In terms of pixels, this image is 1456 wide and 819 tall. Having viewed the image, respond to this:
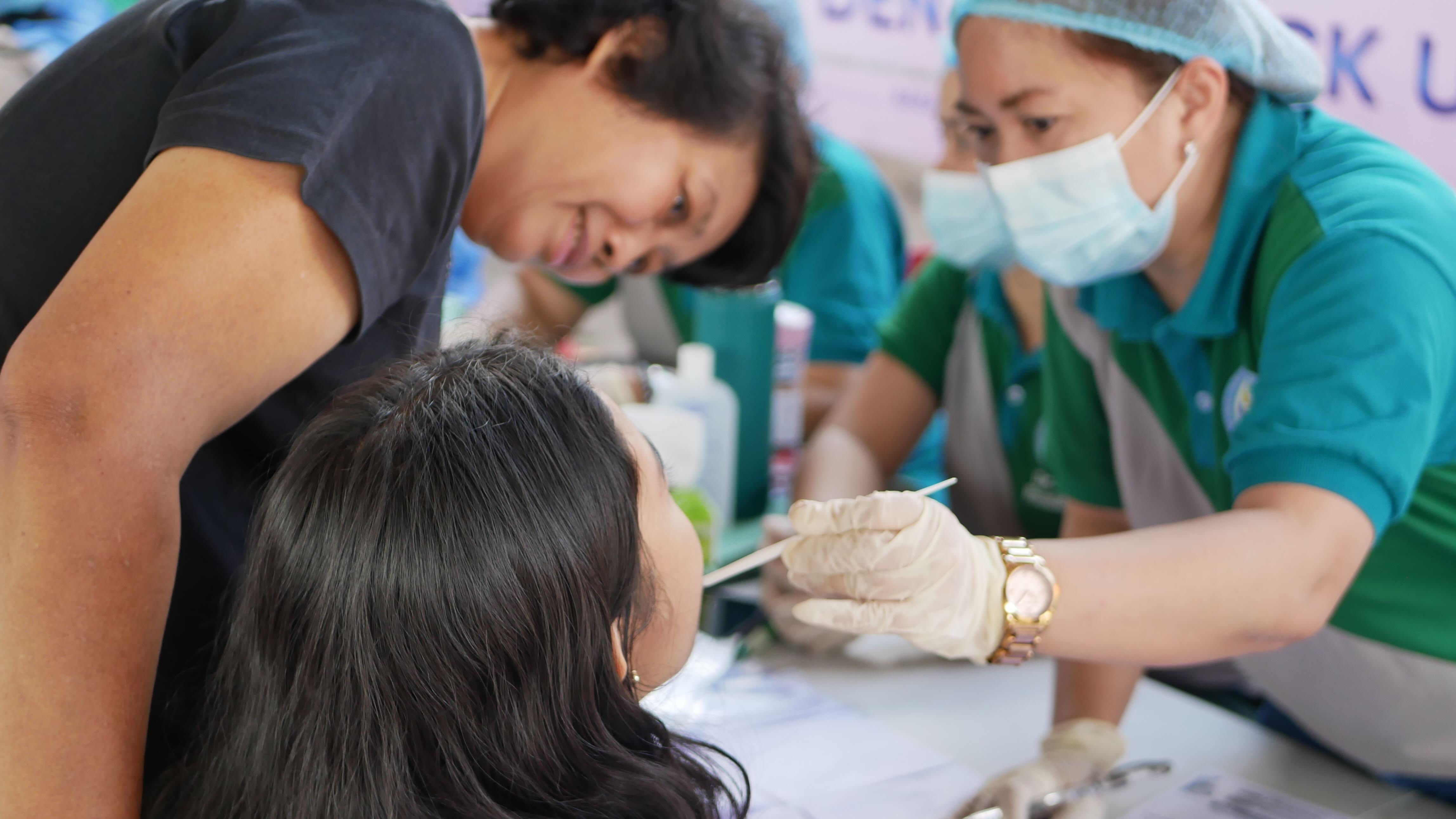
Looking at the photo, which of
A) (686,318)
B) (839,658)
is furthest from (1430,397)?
(686,318)

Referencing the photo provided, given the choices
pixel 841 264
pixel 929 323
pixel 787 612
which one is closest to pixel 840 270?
pixel 841 264

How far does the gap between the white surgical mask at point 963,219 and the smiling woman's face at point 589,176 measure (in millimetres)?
461

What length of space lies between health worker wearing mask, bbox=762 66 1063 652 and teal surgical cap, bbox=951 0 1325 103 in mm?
568

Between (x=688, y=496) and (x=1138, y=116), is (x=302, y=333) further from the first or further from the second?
(x=1138, y=116)

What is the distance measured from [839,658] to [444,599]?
2.70 feet

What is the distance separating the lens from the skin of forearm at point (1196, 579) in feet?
3.06

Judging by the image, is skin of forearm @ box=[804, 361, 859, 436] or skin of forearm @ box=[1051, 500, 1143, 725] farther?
skin of forearm @ box=[804, 361, 859, 436]

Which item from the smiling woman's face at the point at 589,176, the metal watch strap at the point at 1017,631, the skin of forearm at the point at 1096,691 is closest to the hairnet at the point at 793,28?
the smiling woman's face at the point at 589,176

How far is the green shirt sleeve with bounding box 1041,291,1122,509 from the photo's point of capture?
58.5 inches

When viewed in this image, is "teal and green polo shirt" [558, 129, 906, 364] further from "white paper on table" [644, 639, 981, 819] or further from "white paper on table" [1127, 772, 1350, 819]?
"white paper on table" [1127, 772, 1350, 819]

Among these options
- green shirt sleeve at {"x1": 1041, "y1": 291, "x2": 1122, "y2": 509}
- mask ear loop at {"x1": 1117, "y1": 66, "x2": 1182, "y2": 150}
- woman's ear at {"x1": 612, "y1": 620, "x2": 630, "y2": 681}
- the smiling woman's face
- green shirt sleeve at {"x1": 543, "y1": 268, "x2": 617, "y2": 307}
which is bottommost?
A: green shirt sleeve at {"x1": 543, "y1": 268, "x2": 617, "y2": 307}

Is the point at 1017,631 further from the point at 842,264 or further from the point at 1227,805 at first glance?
the point at 842,264

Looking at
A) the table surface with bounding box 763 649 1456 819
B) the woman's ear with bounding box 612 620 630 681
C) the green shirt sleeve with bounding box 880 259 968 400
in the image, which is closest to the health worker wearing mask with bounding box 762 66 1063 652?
the green shirt sleeve with bounding box 880 259 968 400

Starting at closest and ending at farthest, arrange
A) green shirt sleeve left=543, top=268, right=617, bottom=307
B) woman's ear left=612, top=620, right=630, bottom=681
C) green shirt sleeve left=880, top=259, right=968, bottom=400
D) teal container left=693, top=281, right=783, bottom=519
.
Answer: woman's ear left=612, top=620, right=630, bottom=681, teal container left=693, top=281, right=783, bottom=519, green shirt sleeve left=880, top=259, right=968, bottom=400, green shirt sleeve left=543, top=268, right=617, bottom=307
